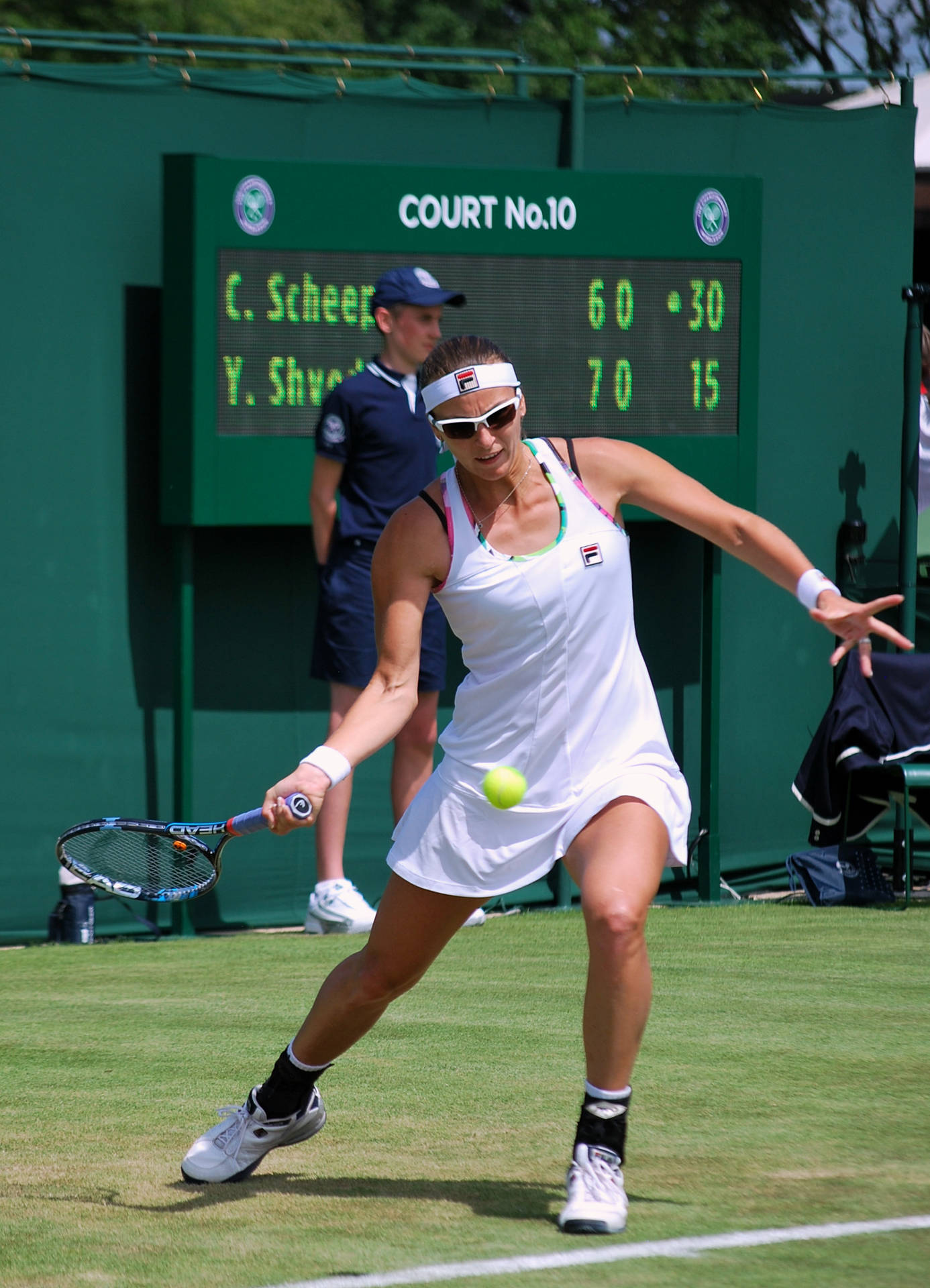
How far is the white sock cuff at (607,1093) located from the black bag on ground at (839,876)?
15.0 feet

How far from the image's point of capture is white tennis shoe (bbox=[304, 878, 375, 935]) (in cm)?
794

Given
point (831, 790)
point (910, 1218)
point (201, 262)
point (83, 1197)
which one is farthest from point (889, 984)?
point (201, 262)

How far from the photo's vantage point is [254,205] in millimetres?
7809

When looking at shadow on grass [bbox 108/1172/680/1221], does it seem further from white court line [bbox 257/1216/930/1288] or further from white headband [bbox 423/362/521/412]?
white headband [bbox 423/362/521/412]

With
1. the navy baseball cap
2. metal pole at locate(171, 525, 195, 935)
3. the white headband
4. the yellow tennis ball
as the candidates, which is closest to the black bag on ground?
metal pole at locate(171, 525, 195, 935)

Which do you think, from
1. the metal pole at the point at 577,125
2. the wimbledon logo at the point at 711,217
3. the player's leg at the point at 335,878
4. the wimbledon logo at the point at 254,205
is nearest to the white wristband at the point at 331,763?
the player's leg at the point at 335,878

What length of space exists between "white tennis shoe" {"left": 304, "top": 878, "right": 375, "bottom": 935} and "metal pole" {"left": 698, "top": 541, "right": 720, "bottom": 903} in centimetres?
171

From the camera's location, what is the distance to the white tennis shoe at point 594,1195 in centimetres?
397

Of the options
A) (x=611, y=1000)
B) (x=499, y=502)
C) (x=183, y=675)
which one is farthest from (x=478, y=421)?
(x=183, y=675)

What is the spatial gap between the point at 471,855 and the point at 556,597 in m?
0.58

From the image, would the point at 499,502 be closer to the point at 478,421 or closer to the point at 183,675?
the point at 478,421

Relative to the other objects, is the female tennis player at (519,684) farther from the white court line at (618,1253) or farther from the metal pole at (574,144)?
the metal pole at (574,144)

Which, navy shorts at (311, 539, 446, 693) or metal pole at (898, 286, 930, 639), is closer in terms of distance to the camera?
navy shorts at (311, 539, 446, 693)

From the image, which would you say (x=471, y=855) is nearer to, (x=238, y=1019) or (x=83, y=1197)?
(x=83, y=1197)
